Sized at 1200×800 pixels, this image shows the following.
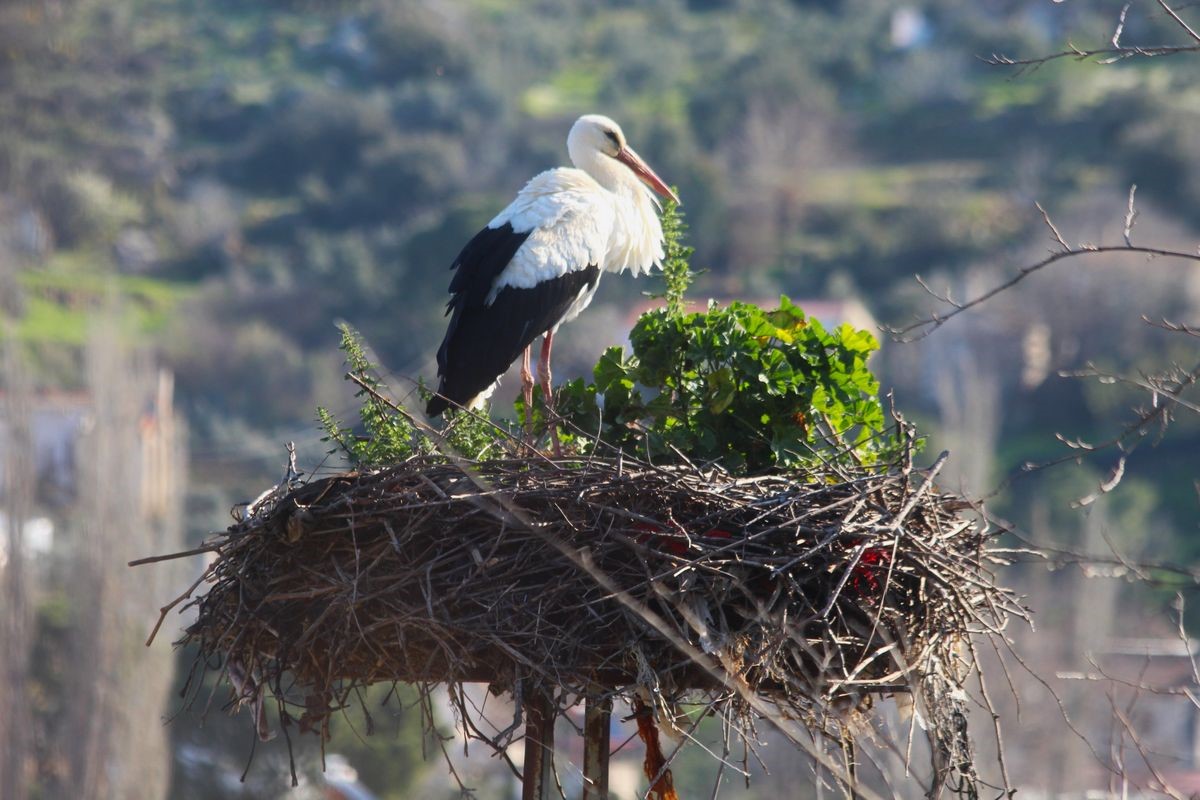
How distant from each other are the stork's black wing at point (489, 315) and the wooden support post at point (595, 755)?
6.45 ft

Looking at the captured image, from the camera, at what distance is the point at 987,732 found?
1994 cm

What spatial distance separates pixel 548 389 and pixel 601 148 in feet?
5.21

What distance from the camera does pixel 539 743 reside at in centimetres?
449

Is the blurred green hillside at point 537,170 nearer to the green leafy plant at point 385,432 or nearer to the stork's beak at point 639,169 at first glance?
the stork's beak at point 639,169

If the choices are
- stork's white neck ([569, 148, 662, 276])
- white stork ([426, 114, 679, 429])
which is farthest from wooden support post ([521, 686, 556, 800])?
stork's white neck ([569, 148, 662, 276])

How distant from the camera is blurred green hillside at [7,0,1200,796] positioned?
1231 inches

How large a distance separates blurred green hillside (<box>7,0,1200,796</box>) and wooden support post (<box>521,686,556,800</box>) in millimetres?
16688

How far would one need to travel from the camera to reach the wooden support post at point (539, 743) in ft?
14.8

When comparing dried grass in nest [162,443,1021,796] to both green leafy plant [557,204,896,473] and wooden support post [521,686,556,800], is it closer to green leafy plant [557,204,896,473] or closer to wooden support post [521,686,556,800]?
wooden support post [521,686,556,800]

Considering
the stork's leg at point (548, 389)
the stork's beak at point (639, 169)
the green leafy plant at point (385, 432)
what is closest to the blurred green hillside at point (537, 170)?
the stork's beak at point (639, 169)

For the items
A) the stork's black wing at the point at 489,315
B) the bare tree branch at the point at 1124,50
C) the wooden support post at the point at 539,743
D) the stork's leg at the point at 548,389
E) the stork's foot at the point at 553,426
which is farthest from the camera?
the stork's black wing at the point at 489,315

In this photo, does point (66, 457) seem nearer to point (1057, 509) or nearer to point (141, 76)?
point (1057, 509)

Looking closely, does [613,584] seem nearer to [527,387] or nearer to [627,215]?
[527,387]

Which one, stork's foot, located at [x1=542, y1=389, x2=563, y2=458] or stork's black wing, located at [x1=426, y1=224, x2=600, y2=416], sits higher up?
stork's black wing, located at [x1=426, y1=224, x2=600, y2=416]
